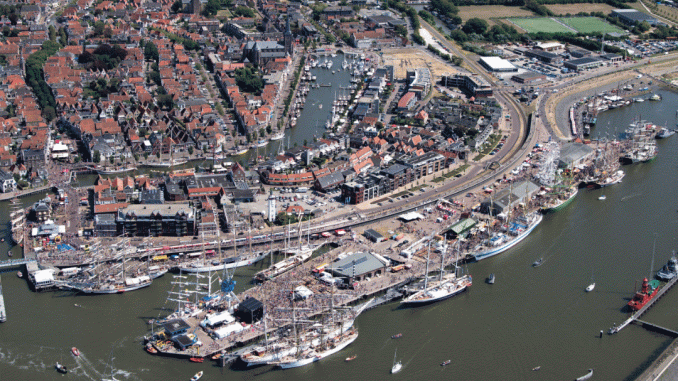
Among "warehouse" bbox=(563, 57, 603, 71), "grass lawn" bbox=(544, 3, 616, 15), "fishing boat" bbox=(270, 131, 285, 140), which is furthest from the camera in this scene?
"grass lawn" bbox=(544, 3, 616, 15)

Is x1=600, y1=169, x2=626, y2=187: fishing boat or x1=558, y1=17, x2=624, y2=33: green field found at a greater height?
x1=558, y1=17, x2=624, y2=33: green field

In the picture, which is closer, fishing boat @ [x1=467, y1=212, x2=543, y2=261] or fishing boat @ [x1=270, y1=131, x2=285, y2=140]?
fishing boat @ [x1=467, y1=212, x2=543, y2=261]

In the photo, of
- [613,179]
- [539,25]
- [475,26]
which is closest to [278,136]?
[613,179]

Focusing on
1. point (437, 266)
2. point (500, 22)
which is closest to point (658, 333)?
point (437, 266)

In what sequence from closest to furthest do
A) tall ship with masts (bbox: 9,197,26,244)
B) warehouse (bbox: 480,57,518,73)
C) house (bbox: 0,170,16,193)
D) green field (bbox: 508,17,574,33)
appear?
tall ship with masts (bbox: 9,197,26,244) < house (bbox: 0,170,16,193) < warehouse (bbox: 480,57,518,73) < green field (bbox: 508,17,574,33)

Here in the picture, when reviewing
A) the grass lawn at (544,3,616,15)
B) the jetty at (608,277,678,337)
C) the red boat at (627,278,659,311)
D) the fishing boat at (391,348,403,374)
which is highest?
the grass lawn at (544,3,616,15)

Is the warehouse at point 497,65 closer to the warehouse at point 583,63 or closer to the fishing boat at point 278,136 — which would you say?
the warehouse at point 583,63

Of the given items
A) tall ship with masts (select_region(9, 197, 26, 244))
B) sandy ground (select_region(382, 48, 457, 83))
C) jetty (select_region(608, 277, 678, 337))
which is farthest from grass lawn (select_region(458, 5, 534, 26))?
tall ship with masts (select_region(9, 197, 26, 244))

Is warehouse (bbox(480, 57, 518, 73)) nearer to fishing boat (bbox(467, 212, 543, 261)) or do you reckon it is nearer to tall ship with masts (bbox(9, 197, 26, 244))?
fishing boat (bbox(467, 212, 543, 261))
